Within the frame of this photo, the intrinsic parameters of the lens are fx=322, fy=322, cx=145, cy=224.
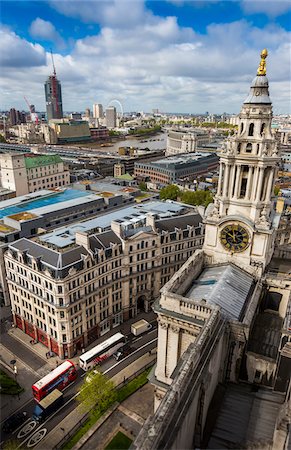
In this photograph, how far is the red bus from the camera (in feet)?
195

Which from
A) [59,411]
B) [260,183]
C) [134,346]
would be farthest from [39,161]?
[260,183]

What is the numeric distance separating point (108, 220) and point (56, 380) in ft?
141

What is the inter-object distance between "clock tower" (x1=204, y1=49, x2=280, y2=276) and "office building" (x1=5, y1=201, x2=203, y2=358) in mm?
28587

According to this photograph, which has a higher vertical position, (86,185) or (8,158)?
(8,158)

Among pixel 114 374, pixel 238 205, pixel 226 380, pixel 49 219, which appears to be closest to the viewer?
pixel 226 380

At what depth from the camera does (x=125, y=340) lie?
3041 inches

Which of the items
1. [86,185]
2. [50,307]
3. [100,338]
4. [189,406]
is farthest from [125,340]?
[86,185]

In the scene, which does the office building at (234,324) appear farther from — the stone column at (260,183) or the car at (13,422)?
the car at (13,422)

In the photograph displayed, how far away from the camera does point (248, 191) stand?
51.6 meters

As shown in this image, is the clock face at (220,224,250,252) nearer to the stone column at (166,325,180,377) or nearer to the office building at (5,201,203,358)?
the stone column at (166,325,180,377)

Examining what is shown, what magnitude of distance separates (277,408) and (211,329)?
41.5ft

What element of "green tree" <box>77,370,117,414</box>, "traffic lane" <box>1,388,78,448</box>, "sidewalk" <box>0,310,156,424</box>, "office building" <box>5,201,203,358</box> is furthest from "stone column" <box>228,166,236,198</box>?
"traffic lane" <box>1,388,78,448</box>

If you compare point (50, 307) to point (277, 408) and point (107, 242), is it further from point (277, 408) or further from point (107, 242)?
point (277, 408)

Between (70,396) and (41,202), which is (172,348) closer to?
(70,396)
